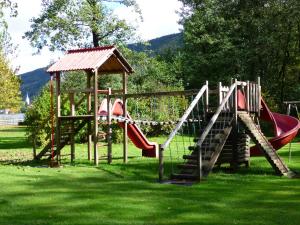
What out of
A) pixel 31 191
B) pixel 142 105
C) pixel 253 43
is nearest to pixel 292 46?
pixel 253 43

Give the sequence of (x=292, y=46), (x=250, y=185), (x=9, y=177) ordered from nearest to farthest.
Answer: (x=250, y=185) → (x=9, y=177) → (x=292, y=46)

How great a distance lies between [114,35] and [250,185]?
74.1 ft

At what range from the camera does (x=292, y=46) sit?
4734 cm

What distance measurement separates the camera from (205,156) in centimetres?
1358

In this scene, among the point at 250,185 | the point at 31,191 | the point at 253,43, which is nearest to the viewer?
the point at 31,191

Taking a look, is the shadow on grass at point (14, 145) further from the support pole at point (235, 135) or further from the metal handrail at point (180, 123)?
the metal handrail at point (180, 123)

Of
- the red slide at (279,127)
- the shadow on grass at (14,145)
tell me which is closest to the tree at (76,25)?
the shadow on grass at (14,145)

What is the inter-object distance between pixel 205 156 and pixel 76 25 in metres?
20.7

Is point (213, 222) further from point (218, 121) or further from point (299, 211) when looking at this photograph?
point (218, 121)

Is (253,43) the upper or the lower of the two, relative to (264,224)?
upper

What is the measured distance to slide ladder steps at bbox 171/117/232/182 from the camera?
1294cm

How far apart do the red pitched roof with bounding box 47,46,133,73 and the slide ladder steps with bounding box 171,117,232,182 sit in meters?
5.23

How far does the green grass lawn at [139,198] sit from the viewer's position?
8.48 m

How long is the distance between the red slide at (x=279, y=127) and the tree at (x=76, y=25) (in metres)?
16.4
